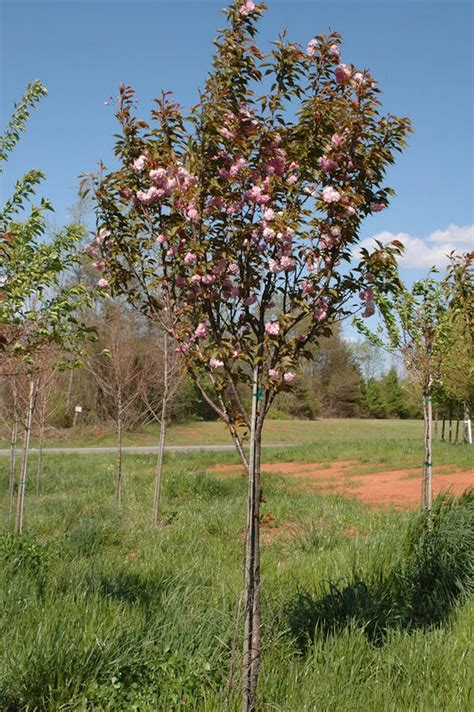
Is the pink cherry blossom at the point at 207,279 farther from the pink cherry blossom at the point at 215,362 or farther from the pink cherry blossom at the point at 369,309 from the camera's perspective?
the pink cherry blossom at the point at 369,309

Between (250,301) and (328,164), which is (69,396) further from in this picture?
(328,164)

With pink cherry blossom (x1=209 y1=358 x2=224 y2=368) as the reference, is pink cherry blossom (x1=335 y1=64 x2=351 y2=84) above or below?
above

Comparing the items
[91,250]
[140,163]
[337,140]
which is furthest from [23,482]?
[337,140]

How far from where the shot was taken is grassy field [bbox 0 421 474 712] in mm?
3318

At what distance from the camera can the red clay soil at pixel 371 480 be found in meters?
11.5

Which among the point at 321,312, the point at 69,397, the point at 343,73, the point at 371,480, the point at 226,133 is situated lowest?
the point at 371,480

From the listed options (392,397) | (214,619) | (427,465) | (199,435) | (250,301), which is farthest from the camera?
(392,397)

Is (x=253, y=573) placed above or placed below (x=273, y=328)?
below

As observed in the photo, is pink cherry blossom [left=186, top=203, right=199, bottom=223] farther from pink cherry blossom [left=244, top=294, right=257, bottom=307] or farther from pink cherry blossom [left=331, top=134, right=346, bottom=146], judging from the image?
pink cherry blossom [left=331, top=134, right=346, bottom=146]

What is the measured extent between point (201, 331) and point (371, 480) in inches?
453

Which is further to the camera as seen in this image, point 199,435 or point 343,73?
point 199,435

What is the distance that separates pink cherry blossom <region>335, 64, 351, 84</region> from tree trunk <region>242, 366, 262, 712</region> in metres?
1.65

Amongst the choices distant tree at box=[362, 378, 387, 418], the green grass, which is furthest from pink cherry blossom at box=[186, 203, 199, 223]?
distant tree at box=[362, 378, 387, 418]

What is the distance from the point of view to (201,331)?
132 inches
